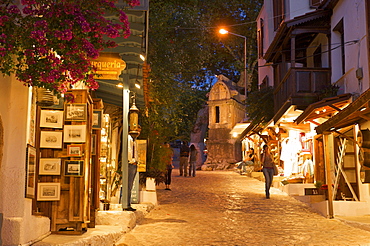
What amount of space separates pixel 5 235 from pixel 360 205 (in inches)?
345

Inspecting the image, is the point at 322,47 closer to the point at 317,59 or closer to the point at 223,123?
the point at 317,59

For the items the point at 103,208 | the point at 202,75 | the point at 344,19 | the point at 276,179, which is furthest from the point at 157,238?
the point at 202,75

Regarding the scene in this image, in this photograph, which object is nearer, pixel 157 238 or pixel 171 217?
pixel 157 238

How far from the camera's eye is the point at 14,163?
683cm

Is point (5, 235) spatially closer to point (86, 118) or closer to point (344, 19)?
point (86, 118)

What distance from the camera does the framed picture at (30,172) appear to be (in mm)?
7074

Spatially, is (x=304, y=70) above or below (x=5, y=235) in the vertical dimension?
above

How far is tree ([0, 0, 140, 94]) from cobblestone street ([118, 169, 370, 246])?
3.78 meters

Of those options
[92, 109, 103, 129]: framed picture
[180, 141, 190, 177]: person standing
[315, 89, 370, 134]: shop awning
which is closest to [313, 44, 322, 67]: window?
[180, 141, 190, 177]: person standing

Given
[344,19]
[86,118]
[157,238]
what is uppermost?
[344,19]

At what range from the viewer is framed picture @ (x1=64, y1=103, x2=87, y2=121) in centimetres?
809

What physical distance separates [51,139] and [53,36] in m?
2.63

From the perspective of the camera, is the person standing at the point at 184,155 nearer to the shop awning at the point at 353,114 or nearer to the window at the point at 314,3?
the window at the point at 314,3

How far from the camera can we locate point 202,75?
52.8 meters
